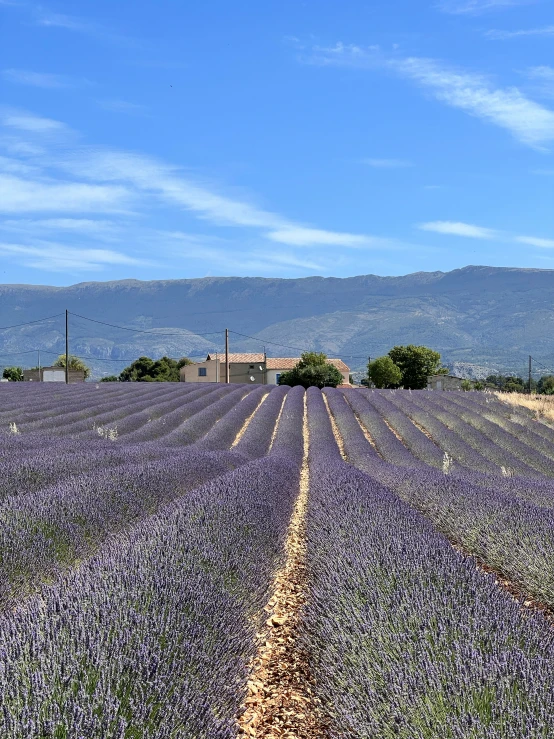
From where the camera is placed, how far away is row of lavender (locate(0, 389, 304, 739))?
6.14 ft

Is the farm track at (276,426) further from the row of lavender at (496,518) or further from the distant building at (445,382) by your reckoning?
→ the distant building at (445,382)

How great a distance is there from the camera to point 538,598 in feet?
14.4

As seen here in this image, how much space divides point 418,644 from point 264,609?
156 centimetres

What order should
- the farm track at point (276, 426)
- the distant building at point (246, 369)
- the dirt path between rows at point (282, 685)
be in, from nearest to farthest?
the dirt path between rows at point (282, 685) → the farm track at point (276, 426) → the distant building at point (246, 369)

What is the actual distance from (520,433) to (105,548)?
13.4 metres

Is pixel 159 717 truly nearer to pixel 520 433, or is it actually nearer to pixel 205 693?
pixel 205 693

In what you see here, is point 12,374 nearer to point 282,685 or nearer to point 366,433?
point 366,433

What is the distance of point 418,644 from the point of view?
250cm

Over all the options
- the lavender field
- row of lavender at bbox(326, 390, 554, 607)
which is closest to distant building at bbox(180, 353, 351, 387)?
row of lavender at bbox(326, 390, 554, 607)

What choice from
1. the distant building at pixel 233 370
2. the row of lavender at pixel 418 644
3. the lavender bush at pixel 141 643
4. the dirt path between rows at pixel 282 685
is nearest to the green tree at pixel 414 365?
the distant building at pixel 233 370

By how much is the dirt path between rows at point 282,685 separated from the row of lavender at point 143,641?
0.21 m

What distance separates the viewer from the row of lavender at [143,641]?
187cm

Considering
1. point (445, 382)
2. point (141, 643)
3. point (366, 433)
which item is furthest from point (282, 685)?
point (445, 382)

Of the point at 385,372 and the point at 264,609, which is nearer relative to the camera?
the point at 264,609
